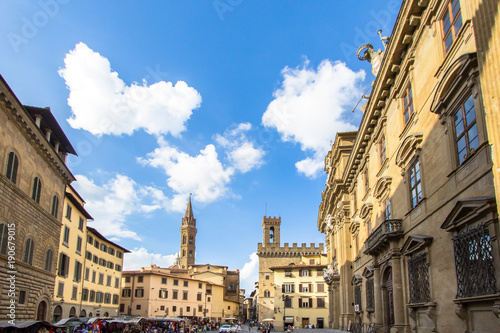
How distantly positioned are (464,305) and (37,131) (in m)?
22.7

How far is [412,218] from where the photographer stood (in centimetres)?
1852

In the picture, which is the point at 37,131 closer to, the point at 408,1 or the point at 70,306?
the point at 408,1

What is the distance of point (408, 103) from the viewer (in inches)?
758

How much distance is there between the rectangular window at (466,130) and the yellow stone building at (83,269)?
31.5 meters

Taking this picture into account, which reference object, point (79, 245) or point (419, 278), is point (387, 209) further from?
point (79, 245)

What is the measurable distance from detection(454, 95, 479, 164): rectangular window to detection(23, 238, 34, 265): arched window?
22.6 meters

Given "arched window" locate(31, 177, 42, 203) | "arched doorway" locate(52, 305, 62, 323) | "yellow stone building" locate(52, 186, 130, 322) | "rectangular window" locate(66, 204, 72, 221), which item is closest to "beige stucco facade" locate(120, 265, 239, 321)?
"yellow stone building" locate(52, 186, 130, 322)

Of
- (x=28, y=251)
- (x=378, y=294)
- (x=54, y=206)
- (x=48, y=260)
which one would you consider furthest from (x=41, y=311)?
(x=378, y=294)

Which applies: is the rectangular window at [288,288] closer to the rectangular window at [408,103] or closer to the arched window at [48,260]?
the arched window at [48,260]

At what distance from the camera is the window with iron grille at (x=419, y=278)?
1628 cm

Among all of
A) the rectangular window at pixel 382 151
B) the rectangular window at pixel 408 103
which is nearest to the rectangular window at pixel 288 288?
the rectangular window at pixel 382 151

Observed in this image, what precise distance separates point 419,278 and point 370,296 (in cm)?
991

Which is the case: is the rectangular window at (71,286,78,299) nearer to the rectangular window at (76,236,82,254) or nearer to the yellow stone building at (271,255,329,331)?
the rectangular window at (76,236,82,254)

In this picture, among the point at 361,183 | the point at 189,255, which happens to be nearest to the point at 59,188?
the point at 361,183
